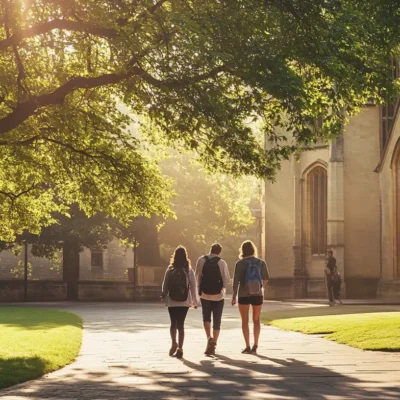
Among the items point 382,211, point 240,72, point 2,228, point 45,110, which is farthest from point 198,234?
point 240,72

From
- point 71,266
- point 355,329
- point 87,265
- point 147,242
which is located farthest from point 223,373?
point 87,265

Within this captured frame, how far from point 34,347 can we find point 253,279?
12.6ft

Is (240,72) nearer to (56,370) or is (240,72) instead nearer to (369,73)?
(369,73)

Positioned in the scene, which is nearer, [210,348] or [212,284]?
[210,348]

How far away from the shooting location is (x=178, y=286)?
14.2m

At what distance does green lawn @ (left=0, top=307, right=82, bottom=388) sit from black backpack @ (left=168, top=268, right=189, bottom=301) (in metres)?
1.76

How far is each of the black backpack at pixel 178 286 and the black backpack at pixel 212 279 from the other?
0.54 metres

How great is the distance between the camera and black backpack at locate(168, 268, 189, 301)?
1421 cm

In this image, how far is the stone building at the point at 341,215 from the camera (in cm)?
3950

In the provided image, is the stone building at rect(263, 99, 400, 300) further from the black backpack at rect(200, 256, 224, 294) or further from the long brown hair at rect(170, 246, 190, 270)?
the long brown hair at rect(170, 246, 190, 270)

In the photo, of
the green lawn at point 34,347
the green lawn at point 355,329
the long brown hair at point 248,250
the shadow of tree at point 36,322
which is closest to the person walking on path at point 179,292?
the long brown hair at point 248,250

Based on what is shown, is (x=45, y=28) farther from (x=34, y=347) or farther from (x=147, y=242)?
(x=147, y=242)

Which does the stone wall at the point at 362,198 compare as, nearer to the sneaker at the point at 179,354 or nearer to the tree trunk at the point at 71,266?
the tree trunk at the point at 71,266

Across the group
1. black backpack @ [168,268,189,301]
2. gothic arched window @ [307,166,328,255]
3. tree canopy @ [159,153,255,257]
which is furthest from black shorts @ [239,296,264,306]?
tree canopy @ [159,153,255,257]
